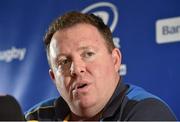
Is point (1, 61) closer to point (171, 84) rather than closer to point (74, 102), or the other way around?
point (171, 84)

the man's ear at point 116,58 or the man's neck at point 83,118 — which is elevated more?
the man's ear at point 116,58

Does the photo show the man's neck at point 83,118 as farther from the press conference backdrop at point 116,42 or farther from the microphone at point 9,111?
the press conference backdrop at point 116,42

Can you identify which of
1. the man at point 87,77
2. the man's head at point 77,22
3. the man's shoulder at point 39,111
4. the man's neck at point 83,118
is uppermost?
the man's head at point 77,22

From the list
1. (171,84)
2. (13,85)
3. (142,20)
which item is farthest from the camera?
(13,85)

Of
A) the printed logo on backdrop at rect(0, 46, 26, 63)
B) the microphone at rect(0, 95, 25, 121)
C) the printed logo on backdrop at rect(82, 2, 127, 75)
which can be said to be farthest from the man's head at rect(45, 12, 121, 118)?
the printed logo on backdrop at rect(0, 46, 26, 63)

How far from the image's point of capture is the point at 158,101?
89 centimetres

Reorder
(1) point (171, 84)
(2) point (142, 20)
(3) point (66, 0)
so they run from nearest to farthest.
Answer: (1) point (171, 84)
(2) point (142, 20)
(3) point (66, 0)

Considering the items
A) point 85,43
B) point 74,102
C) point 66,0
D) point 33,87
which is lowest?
point 33,87

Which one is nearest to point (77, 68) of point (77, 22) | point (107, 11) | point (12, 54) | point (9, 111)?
point (77, 22)

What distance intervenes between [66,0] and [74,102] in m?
1.24

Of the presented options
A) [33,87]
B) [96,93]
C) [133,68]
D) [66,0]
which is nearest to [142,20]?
[133,68]

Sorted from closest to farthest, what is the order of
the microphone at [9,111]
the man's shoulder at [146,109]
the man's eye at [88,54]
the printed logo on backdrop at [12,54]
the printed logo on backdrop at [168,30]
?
the microphone at [9,111] → the man's shoulder at [146,109] → the man's eye at [88,54] → the printed logo on backdrop at [168,30] → the printed logo on backdrop at [12,54]

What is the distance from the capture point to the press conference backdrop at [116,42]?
66.3 inches

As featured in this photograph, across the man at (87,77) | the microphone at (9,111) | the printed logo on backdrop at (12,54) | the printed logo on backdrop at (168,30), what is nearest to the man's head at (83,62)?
the man at (87,77)
